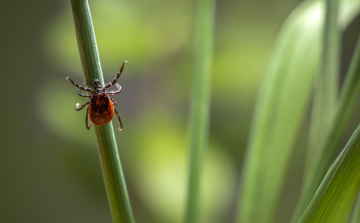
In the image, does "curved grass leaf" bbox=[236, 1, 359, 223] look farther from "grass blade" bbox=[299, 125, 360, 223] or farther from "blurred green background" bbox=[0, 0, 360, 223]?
"blurred green background" bbox=[0, 0, 360, 223]

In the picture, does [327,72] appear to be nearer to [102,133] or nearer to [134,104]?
[102,133]

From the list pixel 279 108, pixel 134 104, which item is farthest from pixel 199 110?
pixel 134 104

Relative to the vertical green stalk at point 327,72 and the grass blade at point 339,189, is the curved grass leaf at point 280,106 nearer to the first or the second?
the vertical green stalk at point 327,72

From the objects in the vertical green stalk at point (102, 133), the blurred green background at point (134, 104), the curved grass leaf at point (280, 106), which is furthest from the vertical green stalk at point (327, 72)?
the blurred green background at point (134, 104)

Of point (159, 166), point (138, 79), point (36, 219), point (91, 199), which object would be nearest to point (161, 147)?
point (159, 166)

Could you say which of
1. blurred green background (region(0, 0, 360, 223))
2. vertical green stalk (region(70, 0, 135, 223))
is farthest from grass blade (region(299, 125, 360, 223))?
blurred green background (region(0, 0, 360, 223))

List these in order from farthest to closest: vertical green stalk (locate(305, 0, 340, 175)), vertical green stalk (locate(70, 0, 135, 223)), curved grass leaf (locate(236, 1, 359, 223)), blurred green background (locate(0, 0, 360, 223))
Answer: blurred green background (locate(0, 0, 360, 223)), curved grass leaf (locate(236, 1, 359, 223)), vertical green stalk (locate(305, 0, 340, 175)), vertical green stalk (locate(70, 0, 135, 223))

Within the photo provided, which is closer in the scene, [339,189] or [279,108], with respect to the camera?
[339,189]
